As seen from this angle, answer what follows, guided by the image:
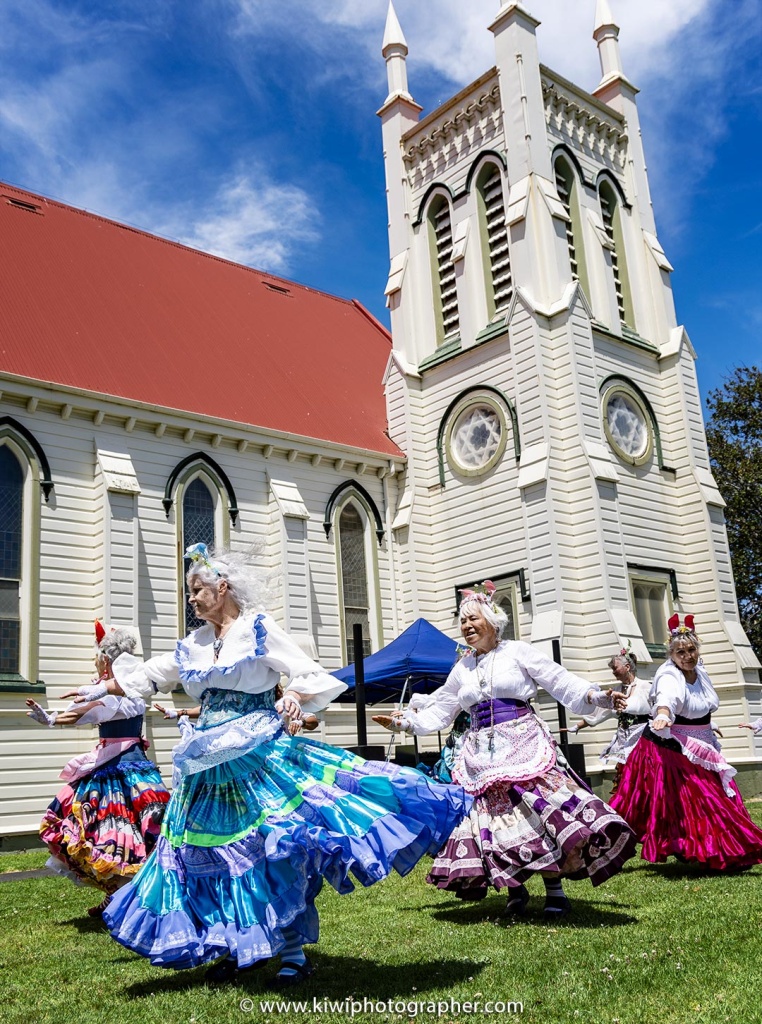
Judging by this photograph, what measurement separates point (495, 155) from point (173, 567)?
1235 cm

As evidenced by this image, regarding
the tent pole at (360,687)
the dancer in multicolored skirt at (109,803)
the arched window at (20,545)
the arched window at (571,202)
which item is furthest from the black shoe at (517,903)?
the arched window at (571,202)

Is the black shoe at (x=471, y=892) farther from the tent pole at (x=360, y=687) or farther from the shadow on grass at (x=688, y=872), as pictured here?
the tent pole at (x=360, y=687)

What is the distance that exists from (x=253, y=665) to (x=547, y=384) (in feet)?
52.4

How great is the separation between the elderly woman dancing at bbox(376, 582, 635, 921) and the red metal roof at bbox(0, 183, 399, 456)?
39.7 feet

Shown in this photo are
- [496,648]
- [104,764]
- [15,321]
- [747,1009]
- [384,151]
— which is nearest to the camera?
[747,1009]

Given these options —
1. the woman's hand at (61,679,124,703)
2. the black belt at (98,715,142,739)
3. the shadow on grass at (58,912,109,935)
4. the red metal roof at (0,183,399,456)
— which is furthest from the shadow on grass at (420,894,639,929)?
the red metal roof at (0,183,399,456)

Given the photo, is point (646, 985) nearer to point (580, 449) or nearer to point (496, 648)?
point (496, 648)

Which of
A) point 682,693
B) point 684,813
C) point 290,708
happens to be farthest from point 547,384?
point 290,708

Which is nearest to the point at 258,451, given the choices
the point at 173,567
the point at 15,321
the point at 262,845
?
the point at 173,567

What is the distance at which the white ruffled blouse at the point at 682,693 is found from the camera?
28.7 feet

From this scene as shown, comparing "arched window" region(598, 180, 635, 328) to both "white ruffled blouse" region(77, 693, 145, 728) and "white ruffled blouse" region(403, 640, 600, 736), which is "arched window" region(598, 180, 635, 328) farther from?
"white ruffled blouse" region(77, 693, 145, 728)

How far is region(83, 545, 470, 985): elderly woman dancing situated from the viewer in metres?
4.99

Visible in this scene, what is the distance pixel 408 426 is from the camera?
22.8 m

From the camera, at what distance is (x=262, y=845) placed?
5.13 meters
